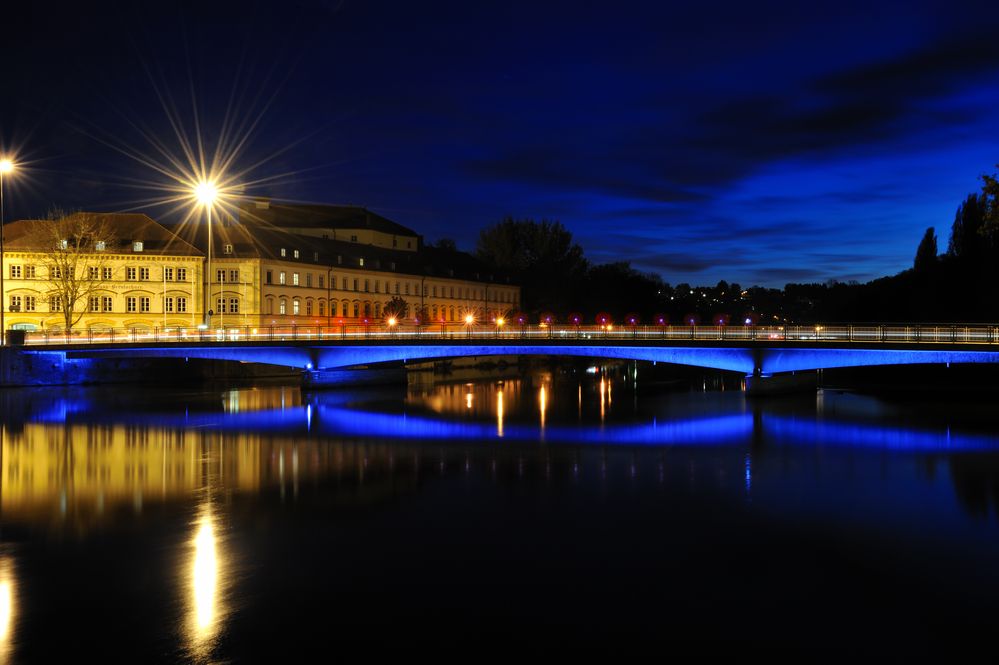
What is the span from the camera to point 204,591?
597 inches

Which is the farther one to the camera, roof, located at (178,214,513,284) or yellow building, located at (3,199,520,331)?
roof, located at (178,214,513,284)

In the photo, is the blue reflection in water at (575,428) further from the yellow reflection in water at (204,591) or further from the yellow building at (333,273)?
the yellow building at (333,273)

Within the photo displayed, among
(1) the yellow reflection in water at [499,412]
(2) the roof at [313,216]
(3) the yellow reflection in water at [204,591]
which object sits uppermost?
(2) the roof at [313,216]

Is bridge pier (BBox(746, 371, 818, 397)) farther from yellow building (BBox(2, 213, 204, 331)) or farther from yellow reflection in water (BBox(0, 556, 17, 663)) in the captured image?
yellow building (BBox(2, 213, 204, 331))

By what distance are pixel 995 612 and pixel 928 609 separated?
1.10 m

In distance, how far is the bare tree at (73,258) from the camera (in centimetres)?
7169

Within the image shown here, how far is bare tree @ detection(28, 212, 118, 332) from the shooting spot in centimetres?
7169

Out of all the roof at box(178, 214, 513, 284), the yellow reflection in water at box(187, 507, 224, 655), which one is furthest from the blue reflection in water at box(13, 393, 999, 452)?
the roof at box(178, 214, 513, 284)

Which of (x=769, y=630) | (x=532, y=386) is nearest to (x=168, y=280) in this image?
(x=532, y=386)

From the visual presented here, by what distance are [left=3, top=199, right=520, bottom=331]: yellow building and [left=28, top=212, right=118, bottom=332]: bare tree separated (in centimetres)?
19

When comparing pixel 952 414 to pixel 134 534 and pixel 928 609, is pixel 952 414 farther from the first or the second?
pixel 134 534

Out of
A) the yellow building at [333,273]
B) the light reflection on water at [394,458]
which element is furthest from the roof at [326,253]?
the light reflection on water at [394,458]

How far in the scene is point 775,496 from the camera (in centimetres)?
2420

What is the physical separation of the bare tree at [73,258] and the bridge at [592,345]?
11.8 meters
